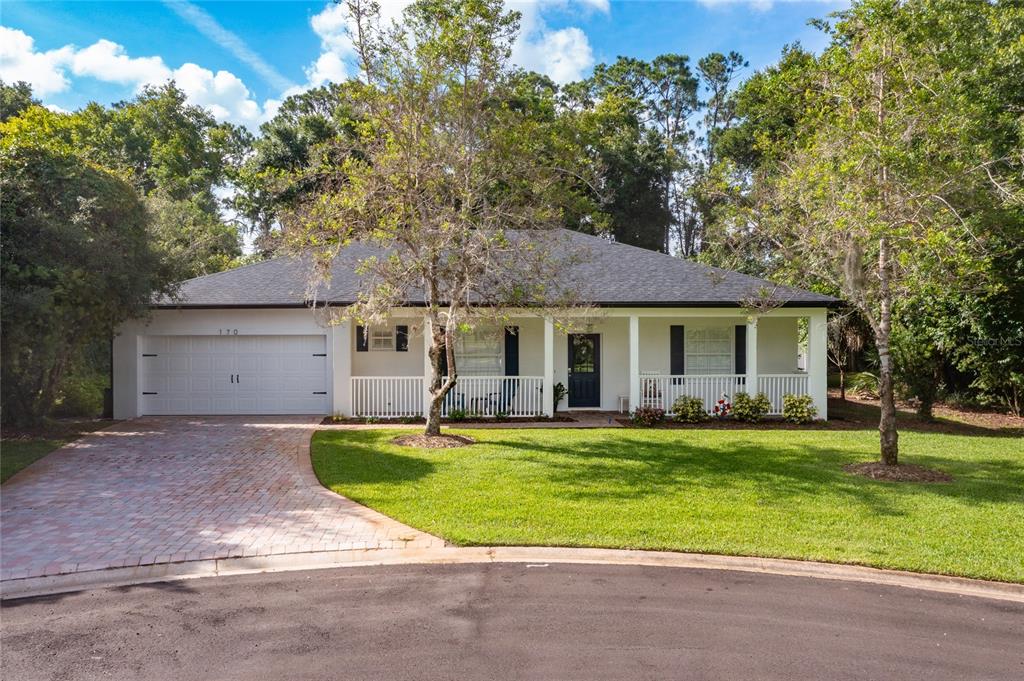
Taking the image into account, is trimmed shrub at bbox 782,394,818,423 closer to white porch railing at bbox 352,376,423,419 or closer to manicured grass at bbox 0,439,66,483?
white porch railing at bbox 352,376,423,419

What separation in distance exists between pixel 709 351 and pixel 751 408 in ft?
A: 7.76

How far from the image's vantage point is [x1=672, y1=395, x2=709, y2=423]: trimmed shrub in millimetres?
14820

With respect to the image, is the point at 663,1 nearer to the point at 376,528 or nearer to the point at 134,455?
the point at 376,528

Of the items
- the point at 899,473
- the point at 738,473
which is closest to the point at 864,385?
the point at 899,473

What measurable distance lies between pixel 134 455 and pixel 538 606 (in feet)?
28.8

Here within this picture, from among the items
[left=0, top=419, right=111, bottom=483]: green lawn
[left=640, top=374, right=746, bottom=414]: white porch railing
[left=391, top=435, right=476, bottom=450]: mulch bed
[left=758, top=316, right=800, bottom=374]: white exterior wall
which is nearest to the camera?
[left=0, top=419, right=111, bottom=483]: green lawn

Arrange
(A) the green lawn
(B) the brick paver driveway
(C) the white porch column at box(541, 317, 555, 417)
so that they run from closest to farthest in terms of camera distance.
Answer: (B) the brick paver driveway < (A) the green lawn < (C) the white porch column at box(541, 317, 555, 417)

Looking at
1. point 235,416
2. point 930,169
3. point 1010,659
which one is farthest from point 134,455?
point 930,169

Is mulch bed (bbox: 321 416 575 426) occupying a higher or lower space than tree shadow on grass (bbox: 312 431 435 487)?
higher

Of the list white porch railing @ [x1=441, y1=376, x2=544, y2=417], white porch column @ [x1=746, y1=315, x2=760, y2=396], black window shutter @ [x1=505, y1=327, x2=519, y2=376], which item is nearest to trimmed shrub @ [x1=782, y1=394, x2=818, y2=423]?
white porch column @ [x1=746, y1=315, x2=760, y2=396]

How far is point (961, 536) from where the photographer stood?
6.87m

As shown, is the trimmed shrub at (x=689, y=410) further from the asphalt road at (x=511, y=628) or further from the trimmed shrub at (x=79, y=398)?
the trimmed shrub at (x=79, y=398)

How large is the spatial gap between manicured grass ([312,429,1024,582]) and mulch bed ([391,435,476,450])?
303 millimetres

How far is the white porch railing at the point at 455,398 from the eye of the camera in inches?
603
